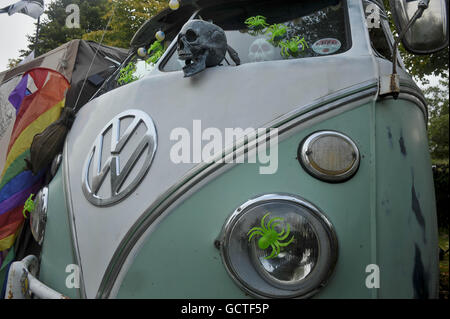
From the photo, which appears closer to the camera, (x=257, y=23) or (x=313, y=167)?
(x=313, y=167)

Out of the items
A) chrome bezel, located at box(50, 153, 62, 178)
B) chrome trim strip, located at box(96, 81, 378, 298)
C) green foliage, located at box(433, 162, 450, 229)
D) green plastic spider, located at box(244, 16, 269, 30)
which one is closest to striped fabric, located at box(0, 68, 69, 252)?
chrome bezel, located at box(50, 153, 62, 178)

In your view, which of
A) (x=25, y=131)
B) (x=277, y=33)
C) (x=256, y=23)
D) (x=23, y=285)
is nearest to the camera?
(x=23, y=285)

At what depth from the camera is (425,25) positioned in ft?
6.45

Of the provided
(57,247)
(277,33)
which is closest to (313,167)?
(277,33)

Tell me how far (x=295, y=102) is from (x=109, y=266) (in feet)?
3.54

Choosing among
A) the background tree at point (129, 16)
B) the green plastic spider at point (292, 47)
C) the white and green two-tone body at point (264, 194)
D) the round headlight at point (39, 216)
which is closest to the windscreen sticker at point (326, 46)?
the green plastic spider at point (292, 47)

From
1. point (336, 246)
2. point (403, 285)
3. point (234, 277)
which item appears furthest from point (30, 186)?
point (403, 285)

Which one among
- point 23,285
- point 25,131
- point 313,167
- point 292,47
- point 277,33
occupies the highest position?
point 277,33

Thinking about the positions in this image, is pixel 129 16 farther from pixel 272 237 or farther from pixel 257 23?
pixel 272 237

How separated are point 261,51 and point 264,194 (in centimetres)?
98

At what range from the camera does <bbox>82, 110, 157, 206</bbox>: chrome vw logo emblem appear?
176 cm

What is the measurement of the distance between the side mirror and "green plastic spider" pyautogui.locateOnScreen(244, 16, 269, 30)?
0.70 m

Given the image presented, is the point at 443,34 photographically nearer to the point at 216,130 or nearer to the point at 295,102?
the point at 295,102

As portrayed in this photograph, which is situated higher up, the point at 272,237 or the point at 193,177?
the point at 193,177
